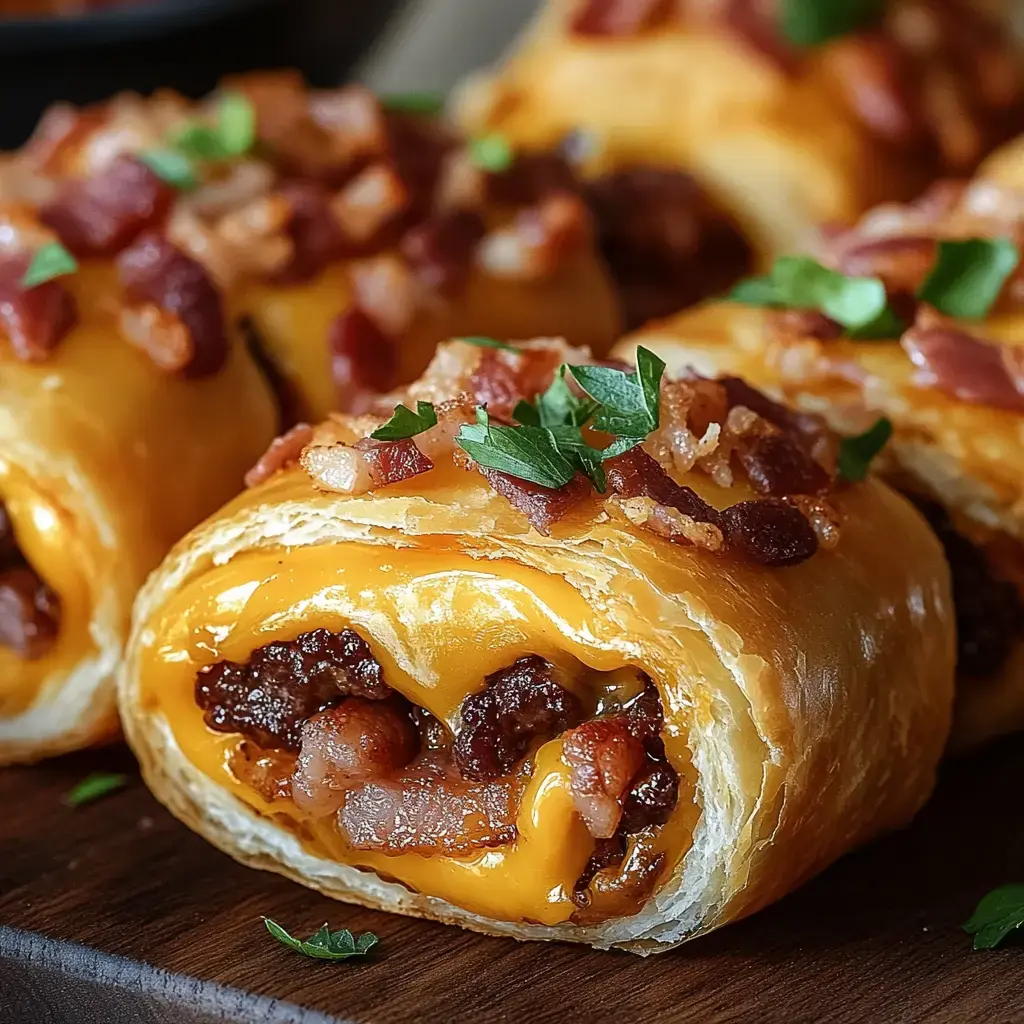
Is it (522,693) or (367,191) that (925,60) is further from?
(522,693)

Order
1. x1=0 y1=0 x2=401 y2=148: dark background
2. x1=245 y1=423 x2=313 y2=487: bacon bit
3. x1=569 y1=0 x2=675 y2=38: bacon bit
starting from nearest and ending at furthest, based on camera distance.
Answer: x1=245 y1=423 x2=313 y2=487: bacon bit < x1=569 y1=0 x2=675 y2=38: bacon bit < x1=0 y1=0 x2=401 y2=148: dark background

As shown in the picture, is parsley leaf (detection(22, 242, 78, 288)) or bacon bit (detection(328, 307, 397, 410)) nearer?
parsley leaf (detection(22, 242, 78, 288))

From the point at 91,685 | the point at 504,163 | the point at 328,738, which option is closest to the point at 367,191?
the point at 504,163

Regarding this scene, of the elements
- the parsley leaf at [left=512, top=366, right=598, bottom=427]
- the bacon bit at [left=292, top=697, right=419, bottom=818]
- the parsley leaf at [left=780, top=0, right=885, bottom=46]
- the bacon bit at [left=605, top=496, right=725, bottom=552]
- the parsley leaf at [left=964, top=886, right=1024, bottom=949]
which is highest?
the parsley leaf at [left=512, top=366, right=598, bottom=427]

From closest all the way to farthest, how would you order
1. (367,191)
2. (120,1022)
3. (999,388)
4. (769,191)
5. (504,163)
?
1. (120,1022)
2. (999,388)
3. (367,191)
4. (504,163)
5. (769,191)

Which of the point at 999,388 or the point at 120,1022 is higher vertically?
the point at 999,388

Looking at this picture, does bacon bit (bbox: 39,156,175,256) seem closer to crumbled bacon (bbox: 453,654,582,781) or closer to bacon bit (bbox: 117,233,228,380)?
bacon bit (bbox: 117,233,228,380)

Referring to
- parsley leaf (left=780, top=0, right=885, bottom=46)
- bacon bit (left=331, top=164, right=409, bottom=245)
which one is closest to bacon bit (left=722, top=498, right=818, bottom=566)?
bacon bit (left=331, top=164, right=409, bottom=245)
